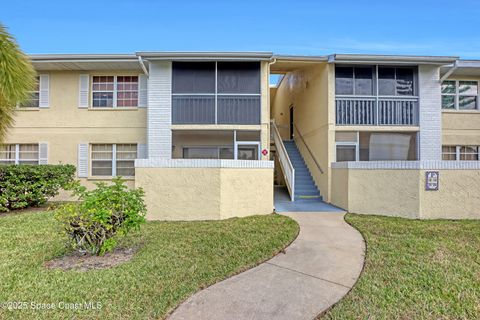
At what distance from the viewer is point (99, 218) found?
432 cm

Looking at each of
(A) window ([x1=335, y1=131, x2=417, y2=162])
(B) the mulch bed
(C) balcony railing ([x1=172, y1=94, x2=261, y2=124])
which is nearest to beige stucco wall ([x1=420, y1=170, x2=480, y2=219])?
(A) window ([x1=335, y1=131, x2=417, y2=162])

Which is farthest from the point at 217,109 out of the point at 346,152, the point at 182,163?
the point at 346,152

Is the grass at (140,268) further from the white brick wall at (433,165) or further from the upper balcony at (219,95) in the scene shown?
the upper balcony at (219,95)

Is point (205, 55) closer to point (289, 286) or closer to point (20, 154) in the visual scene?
point (289, 286)

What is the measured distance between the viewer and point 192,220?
7.81 metres

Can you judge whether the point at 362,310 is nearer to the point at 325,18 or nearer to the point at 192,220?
the point at 192,220

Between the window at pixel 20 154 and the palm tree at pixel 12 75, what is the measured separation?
18.3 feet

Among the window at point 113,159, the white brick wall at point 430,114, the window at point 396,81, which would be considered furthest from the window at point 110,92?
the white brick wall at point 430,114

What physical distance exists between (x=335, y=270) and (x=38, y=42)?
14132 millimetres

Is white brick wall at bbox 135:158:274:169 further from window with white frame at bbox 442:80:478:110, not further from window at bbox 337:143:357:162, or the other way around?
window with white frame at bbox 442:80:478:110

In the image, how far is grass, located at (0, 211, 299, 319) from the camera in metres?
3.23

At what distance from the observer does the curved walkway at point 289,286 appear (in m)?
3.19

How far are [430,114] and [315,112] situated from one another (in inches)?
180

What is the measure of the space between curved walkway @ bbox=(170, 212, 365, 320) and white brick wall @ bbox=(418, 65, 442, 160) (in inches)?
292
